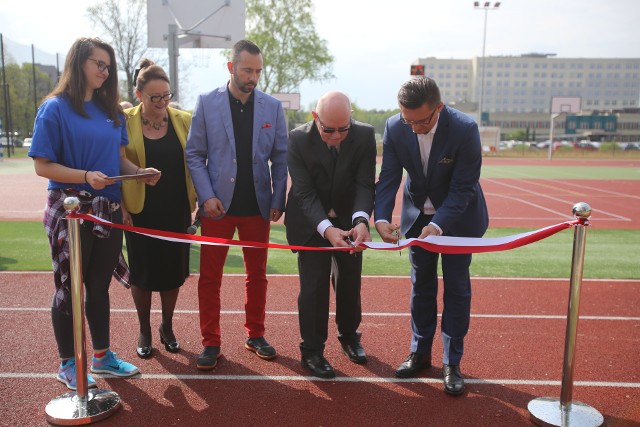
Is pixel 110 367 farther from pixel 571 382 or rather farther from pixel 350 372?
pixel 571 382

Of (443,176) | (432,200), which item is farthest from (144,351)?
(443,176)

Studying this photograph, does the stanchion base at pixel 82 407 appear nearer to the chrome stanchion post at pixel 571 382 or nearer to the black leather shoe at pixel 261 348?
the black leather shoe at pixel 261 348

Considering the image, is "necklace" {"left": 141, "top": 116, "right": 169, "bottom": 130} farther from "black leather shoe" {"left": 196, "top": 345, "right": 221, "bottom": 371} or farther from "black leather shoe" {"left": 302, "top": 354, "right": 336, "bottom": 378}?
"black leather shoe" {"left": 302, "top": 354, "right": 336, "bottom": 378}

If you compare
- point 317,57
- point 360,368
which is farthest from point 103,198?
point 317,57

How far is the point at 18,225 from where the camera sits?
1035cm

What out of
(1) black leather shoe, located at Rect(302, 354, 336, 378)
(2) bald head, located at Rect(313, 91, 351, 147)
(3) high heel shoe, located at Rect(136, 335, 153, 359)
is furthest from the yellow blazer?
(1) black leather shoe, located at Rect(302, 354, 336, 378)

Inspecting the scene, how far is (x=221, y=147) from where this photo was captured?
411cm

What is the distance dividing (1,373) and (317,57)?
48627mm

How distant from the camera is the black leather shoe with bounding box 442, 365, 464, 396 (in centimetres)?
368

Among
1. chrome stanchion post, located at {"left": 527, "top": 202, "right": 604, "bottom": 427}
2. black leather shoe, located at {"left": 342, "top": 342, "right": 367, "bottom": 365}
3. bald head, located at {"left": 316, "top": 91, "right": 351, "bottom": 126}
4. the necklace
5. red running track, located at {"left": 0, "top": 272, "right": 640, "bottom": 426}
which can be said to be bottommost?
red running track, located at {"left": 0, "top": 272, "right": 640, "bottom": 426}

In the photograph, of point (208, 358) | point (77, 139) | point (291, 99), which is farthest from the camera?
Result: point (291, 99)

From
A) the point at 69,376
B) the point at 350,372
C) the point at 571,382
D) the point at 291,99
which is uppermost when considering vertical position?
the point at 291,99

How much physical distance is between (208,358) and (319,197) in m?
1.41

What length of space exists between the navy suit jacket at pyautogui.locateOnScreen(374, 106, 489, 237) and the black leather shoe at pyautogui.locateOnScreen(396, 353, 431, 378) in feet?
3.02
